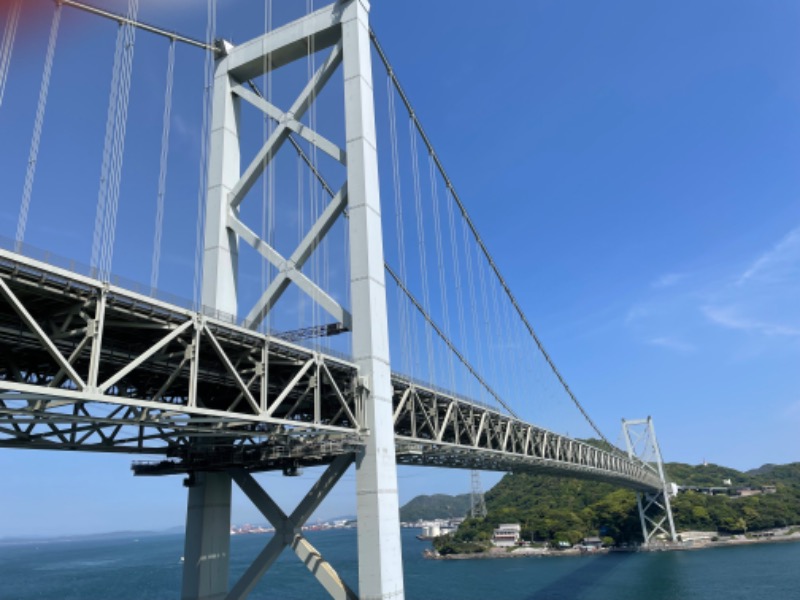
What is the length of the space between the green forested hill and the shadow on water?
13082 mm

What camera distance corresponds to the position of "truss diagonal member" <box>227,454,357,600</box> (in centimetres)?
1538

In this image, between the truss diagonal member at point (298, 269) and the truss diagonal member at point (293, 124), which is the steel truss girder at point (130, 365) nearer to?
the truss diagonal member at point (298, 269)

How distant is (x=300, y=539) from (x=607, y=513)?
91337 millimetres

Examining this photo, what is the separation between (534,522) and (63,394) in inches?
3849

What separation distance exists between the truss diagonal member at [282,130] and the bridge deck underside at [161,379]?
21.4 ft

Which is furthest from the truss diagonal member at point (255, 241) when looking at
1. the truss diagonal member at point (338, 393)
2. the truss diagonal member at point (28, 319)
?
the truss diagonal member at point (28, 319)

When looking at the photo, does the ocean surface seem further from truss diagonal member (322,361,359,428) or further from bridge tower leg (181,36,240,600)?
truss diagonal member (322,361,359,428)

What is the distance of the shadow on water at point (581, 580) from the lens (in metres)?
49.8

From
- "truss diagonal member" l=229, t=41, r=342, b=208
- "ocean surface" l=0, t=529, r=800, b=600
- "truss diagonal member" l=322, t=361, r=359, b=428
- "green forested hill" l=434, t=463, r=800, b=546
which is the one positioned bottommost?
"ocean surface" l=0, t=529, r=800, b=600

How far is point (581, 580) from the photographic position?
5778 centimetres

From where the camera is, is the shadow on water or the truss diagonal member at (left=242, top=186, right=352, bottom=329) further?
the shadow on water

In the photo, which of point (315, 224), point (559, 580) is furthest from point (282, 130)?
point (559, 580)

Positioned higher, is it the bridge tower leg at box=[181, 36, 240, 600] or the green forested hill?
the bridge tower leg at box=[181, 36, 240, 600]

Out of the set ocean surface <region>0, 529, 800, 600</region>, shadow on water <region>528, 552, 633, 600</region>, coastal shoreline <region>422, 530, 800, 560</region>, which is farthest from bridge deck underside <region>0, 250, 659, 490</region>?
coastal shoreline <region>422, 530, 800, 560</region>
